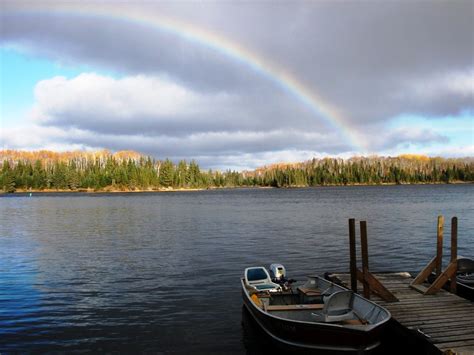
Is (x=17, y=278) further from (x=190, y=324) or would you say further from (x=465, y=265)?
(x=465, y=265)

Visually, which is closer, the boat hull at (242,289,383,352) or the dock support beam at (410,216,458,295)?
the boat hull at (242,289,383,352)

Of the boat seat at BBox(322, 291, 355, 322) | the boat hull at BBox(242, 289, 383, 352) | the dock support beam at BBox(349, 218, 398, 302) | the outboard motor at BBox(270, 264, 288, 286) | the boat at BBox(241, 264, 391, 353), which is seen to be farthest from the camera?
the outboard motor at BBox(270, 264, 288, 286)

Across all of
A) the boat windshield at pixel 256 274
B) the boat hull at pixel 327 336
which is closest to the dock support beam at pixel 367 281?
the boat hull at pixel 327 336

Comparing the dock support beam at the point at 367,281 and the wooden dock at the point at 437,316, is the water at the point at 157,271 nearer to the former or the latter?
the dock support beam at the point at 367,281

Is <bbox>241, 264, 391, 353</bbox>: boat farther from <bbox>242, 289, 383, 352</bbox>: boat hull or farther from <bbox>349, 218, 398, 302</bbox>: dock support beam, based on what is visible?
<bbox>349, 218, 398, 302</bbox>: dock support beam

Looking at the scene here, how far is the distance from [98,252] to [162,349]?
1101 inches

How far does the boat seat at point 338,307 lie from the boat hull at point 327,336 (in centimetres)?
136

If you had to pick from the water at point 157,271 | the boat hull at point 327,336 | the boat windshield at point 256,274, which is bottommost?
the water at point 157,271

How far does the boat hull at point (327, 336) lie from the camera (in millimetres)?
15438

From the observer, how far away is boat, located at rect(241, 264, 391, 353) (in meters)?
15.5

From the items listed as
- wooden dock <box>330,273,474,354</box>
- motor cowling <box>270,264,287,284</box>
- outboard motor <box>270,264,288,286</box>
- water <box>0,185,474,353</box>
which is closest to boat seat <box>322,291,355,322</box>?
wooden dock <box>330,273,474,354</box>

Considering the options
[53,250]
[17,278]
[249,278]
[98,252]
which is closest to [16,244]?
[53,250]

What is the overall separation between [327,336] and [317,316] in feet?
9.74

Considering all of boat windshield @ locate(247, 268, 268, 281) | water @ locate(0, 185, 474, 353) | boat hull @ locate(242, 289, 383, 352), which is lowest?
water @ locate(0, 185, 474, 353)
